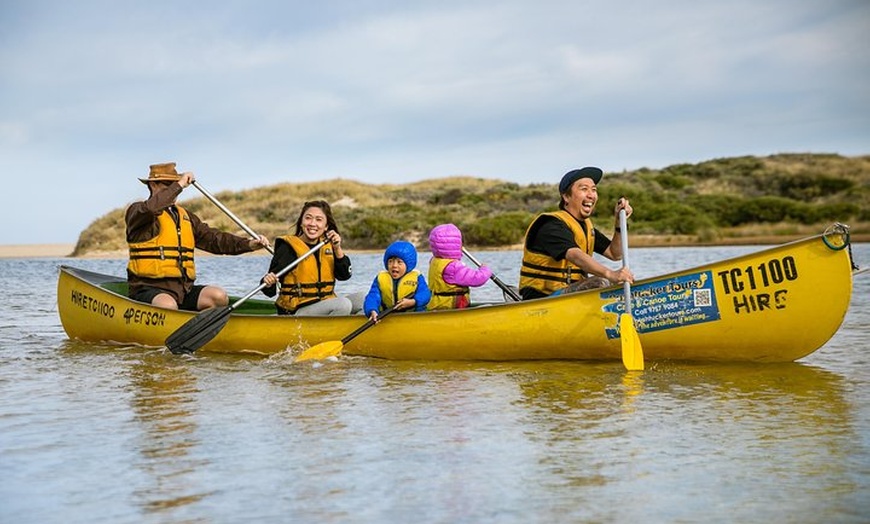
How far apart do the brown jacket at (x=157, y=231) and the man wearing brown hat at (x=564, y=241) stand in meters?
2.72

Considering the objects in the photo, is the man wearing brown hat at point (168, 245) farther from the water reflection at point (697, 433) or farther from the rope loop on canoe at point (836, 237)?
the rope loop on canoe at point (836, 237)

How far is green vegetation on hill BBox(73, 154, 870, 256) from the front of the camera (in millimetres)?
32312

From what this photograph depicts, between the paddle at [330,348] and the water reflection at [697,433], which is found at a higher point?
the paddle at [330,348]

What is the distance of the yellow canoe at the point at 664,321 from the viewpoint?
638cm

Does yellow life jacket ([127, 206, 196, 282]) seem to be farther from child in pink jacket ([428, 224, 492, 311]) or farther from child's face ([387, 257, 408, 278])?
child in pink jacket ([428, 224, 492, 311])

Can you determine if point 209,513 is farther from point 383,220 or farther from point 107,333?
point 383,220

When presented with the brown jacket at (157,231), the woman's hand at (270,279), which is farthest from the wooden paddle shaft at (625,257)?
the brown jacket at (157,231)

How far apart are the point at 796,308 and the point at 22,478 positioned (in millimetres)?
4712

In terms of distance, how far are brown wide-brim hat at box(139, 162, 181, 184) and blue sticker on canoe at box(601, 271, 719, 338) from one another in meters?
3.88

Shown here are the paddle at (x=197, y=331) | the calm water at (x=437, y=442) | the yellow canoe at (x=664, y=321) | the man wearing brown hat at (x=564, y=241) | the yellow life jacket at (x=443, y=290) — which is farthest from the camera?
the paddle at (x=197, y=331)

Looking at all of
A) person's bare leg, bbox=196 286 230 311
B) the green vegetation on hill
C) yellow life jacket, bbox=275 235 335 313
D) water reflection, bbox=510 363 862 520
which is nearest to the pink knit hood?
yellow life jacket, bbox=275 235 335 313

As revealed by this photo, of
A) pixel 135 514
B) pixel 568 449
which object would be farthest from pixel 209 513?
pixel 568 449

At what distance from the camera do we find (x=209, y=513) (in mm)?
3498

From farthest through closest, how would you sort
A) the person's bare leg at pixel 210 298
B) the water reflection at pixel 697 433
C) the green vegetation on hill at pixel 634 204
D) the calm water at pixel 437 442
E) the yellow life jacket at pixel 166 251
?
the green vegetation on hill at pixel 634 204
the person's bare leg at pixel 210 298
the yellow life jacket at pixel 166 251
the water reflection at pixel 697 433
the calm water at pixel 437 442
